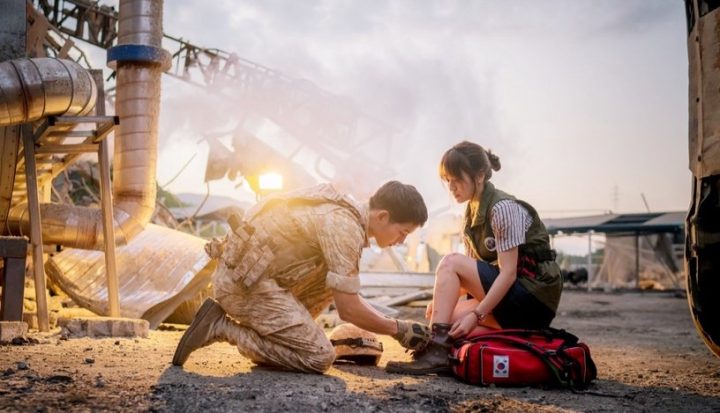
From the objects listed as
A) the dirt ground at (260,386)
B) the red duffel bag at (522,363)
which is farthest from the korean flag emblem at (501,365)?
the dirt ground at (260,386)

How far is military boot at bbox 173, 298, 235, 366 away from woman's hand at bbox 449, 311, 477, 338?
4.46 feet

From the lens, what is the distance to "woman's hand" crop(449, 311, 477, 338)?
12.1ft

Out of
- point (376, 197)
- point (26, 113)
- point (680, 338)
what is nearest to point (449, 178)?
point (376, 197)

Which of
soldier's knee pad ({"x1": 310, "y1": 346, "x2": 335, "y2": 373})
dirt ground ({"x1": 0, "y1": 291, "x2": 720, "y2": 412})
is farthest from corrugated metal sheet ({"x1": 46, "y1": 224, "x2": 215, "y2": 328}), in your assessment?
soldier's knee pad ({"x1": 310, "y1": 346, "x2": 335, "y2": 373})

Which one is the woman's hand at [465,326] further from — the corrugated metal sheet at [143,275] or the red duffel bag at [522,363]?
the corrugated metal sheet at [143,275]

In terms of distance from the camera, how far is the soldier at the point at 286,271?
3566mm

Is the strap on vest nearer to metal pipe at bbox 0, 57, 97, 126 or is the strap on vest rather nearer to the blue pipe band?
metal pipe at bbox 0, 57, 97, 126

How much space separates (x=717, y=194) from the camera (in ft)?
10.7

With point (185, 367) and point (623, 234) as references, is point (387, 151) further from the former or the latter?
point (185, 367)

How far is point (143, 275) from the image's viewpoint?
692 cm

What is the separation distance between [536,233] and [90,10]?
14.6 metres

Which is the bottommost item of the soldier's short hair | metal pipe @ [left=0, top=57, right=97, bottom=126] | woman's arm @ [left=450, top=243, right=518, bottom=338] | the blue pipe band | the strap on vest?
woman's arm @ [left=450, top=243, right=518, bottom=338]

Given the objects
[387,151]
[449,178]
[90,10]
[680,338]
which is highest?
[90,10]

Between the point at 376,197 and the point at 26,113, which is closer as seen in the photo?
the point at 376,197
